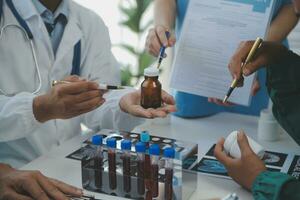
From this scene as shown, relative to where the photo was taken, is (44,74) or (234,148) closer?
(234,148)

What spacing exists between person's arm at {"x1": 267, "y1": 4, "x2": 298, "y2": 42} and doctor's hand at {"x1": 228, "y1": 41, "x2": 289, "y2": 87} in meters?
0.17

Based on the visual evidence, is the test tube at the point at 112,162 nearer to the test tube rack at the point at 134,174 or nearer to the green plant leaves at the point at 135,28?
the test tube rack at the point at 134,174

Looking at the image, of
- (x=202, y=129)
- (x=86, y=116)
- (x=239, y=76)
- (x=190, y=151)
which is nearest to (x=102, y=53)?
(x=86, y=116)

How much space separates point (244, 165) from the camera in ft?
3.77

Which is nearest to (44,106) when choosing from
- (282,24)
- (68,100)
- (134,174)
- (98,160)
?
(68,100)

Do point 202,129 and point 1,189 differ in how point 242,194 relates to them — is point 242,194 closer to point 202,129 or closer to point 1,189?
point 202,129

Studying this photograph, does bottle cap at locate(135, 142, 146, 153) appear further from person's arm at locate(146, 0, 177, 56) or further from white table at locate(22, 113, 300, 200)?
person's arm at locate(146, 0, 177, 56)

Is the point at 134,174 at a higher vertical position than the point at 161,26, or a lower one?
lower

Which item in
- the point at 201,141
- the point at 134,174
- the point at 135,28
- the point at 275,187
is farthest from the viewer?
the point at 135,28

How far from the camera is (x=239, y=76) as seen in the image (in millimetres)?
1358

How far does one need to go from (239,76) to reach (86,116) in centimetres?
62

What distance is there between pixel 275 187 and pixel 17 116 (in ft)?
2.43

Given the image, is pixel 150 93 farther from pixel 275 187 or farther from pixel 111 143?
pixel 275 187

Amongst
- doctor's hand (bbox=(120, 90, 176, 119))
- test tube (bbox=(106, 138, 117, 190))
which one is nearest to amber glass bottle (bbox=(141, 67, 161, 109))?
doctor's hand (bbox=(120, 90, 176, 119))
